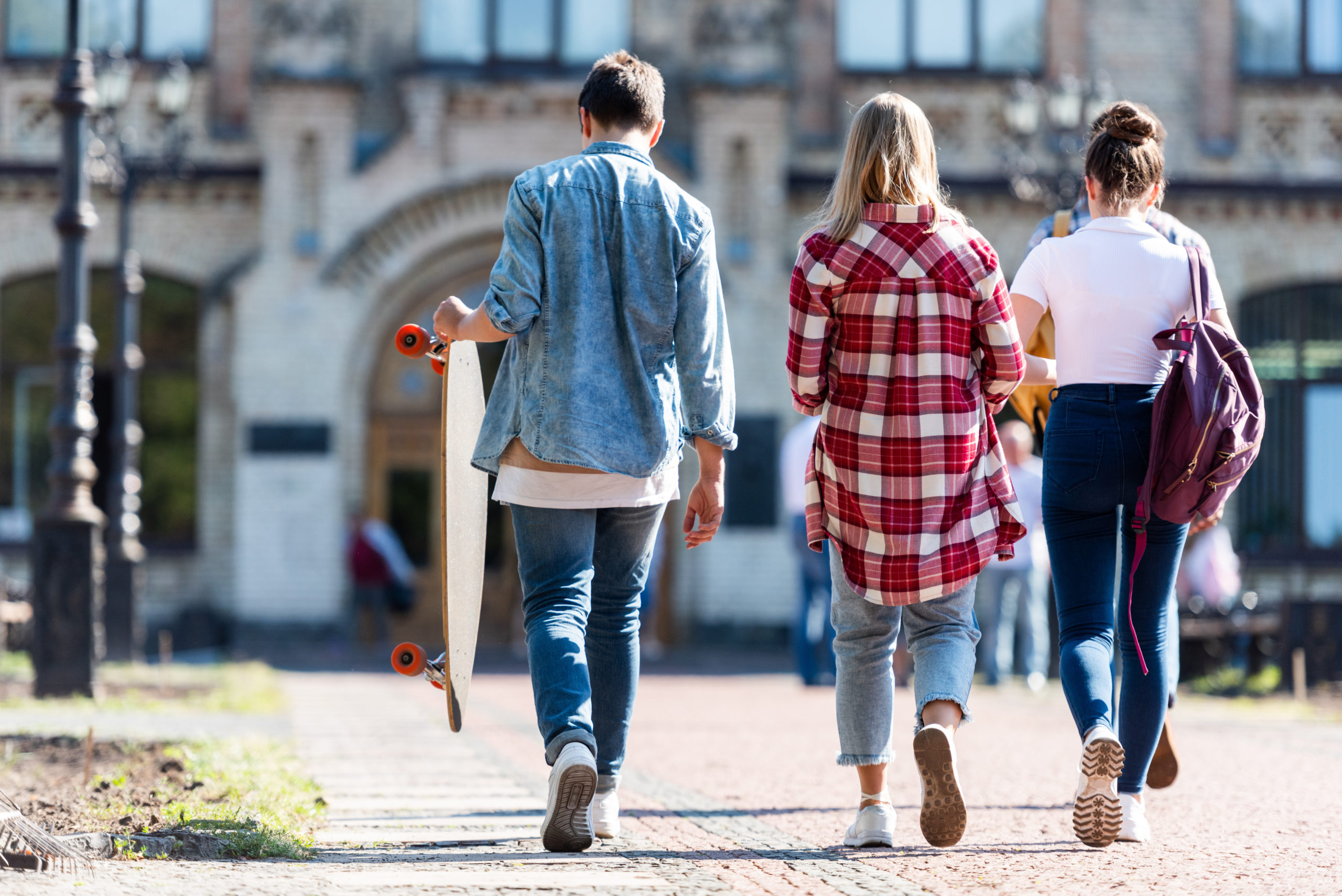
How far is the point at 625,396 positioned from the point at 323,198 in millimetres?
13783

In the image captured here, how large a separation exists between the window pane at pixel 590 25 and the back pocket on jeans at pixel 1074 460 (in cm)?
1417

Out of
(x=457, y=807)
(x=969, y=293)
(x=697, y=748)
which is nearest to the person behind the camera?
(x=969, y=293)

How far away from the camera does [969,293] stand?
171 inches

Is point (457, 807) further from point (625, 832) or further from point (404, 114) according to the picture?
point (404, 114)

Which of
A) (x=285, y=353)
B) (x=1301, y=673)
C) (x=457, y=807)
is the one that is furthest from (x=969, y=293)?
(x=285, y=353)

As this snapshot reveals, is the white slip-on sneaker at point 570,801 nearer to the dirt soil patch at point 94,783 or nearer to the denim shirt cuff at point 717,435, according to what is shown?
the denim shirt cuff at point 717,435

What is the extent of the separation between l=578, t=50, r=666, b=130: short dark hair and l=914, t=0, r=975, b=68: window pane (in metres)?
14.5

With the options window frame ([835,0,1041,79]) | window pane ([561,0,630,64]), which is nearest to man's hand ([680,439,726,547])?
window pane ([561,0,630,64])

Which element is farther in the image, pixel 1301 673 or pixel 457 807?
pixel 1301 673

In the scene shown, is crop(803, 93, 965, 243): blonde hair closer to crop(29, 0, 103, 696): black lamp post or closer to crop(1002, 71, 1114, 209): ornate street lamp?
crop(29, 0, 103, 696): black lamp post

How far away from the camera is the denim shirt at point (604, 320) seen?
4.30 meters

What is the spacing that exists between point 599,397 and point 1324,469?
16.0m

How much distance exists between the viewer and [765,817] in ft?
16.7

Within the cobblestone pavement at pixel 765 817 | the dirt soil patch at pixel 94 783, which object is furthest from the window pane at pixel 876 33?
the dirt soil patch at pixel 94 783
